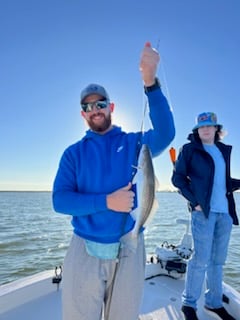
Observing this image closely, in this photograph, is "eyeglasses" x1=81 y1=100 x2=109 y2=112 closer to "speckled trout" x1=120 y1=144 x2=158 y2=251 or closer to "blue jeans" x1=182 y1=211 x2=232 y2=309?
"speckled trout" x1=120 y1=144 x2=158 y2=251

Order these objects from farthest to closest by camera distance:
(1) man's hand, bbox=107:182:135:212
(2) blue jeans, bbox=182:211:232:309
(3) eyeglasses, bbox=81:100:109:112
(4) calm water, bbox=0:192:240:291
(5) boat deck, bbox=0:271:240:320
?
(4) calm water, bbox=0:192:240:291 → (5) boat deck, bbox=0:271:240:320 → (2) blue jeans, bbox=182:211:232:309 → (3) eyeglasses, bbox=81:100:109:112 → (1) man's hand, bbox=107:182:135:212

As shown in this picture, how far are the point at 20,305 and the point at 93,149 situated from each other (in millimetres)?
2447

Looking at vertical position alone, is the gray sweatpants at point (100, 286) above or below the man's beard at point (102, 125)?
below

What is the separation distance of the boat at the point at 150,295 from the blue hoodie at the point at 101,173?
5.61 feet

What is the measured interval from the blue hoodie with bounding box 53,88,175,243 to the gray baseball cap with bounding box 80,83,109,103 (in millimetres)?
267

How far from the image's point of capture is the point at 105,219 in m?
1.98

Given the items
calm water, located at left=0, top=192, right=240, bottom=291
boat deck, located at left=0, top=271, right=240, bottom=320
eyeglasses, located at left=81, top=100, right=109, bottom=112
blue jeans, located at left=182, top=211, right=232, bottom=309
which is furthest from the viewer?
calm water, located at left=0, top=192, right=240, bottom=291

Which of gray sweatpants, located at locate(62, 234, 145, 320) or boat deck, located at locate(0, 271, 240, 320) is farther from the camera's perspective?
boat deck, located at locate(0, 271, 240, 320)

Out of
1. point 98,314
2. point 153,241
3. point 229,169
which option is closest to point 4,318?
point 98,314

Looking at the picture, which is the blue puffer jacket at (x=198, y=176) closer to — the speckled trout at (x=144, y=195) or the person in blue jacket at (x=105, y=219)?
the person in blue jacket at (x=105, y=219)

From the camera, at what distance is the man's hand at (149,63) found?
1.86 metres

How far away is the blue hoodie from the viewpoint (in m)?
1.93

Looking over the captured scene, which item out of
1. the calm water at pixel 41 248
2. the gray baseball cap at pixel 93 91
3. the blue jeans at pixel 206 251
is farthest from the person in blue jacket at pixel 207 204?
the calm water at pixel 41 248

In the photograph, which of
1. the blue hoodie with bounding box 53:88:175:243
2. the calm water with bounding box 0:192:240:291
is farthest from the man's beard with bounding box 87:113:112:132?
the calm water with bounding box 0:192:240:291
